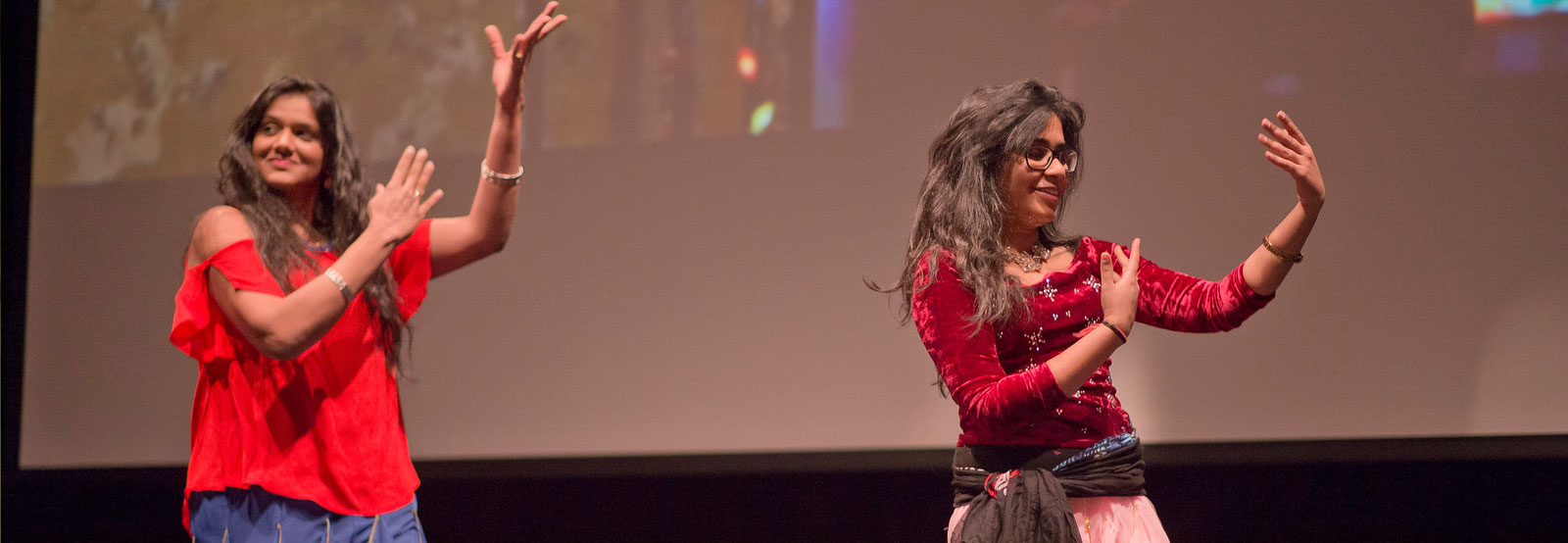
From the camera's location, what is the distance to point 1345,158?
3285 millimetres

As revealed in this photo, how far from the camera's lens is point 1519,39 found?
3236mm

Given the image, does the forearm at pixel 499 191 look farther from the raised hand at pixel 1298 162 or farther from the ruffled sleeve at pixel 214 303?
the raised hand at pixel 1298 162

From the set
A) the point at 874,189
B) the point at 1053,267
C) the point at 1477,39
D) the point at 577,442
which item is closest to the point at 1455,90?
the point at 1477,39

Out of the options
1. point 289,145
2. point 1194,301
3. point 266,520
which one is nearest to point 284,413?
point 266,520

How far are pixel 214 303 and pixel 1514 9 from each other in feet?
10.8

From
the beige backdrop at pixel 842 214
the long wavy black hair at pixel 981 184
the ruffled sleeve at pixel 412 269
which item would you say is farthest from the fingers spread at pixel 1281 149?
the beige backdrop at pixel 842 214

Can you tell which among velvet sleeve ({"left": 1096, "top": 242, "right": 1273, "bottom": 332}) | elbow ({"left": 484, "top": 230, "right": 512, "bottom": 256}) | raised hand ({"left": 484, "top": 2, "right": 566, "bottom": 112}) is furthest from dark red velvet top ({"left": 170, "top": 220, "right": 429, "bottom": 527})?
velvet sleeve ({"left": 1096, "top": 242, "right": 1273, "bottom": 332})

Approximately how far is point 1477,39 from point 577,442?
283 centimetres

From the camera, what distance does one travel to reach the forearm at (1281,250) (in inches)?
64.9

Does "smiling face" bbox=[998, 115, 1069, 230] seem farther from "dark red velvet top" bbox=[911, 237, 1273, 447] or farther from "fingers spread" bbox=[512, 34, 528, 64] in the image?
"fingers spread" bbox=[512, 34, 528, 64]

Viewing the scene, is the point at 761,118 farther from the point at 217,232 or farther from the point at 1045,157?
the point at 217,232

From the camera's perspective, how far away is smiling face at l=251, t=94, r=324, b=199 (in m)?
Result: 1.74

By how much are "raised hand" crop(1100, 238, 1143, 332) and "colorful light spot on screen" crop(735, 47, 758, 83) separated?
7.16ft

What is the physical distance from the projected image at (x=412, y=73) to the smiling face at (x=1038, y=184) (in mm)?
1913
